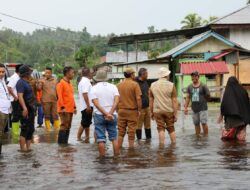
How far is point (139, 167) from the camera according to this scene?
9617 mm

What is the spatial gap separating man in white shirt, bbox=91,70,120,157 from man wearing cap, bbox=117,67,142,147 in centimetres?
120

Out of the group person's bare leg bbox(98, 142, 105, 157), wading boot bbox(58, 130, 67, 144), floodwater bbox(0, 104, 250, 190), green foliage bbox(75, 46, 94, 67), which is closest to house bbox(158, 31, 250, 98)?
wading boot bbox(58, 130, 67, 144)

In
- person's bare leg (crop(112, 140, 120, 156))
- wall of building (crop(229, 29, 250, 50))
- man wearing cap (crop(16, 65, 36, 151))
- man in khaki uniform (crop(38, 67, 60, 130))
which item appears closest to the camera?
person's bare leg (crop(112, 140, 120, 156))

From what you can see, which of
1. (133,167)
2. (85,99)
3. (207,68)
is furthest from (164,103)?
(207,68)

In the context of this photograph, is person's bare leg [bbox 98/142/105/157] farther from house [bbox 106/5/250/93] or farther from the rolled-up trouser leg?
house [bbox 106/5/250/93]

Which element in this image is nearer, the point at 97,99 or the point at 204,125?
the point at 97,99

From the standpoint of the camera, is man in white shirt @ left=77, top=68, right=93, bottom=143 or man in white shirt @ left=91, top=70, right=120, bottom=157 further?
man in white shirt @ left=77, top=68, right=93, bottom=143

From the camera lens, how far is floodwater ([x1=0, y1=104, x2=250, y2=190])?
26.7 feet

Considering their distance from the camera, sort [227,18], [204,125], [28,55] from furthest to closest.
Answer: [28,55] < [227,18] < [204,125]

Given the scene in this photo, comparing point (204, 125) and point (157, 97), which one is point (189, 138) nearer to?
point (204, 125)

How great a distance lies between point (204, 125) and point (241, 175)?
6.57 meters

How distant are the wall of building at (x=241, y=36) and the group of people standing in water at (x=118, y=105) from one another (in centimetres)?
2396

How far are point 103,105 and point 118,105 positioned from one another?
146 cm

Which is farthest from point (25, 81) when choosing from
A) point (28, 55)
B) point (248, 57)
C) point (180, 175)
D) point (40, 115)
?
point (28, 55)
